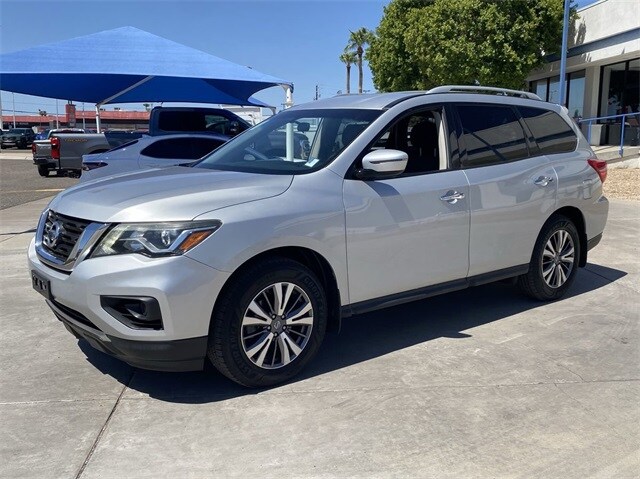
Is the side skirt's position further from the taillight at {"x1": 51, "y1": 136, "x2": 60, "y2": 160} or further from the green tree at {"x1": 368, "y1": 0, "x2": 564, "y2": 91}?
the green tree at {"x1": 368, "y1": 0, "x2": 564, "y2": 91}

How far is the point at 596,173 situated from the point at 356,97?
8.29 feet

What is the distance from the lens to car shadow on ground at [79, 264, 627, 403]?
3.78m

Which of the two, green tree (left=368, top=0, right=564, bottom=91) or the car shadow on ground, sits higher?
green tree (left=368, top=0, right=564, bottom=91)

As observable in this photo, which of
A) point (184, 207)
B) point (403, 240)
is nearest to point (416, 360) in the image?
point (403, 240)

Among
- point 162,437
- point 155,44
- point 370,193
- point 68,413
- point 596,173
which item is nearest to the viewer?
point 162,437

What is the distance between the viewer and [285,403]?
353cm

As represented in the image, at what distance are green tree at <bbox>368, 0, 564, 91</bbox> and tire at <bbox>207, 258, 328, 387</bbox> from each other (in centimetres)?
2125

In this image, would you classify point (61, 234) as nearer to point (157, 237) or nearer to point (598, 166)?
point (157, 237)

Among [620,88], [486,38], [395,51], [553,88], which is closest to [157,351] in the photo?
[486,38]

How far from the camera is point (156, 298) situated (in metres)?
3.20

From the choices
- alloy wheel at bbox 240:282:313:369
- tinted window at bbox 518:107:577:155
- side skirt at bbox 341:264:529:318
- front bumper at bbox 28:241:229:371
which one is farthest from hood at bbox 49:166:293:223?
tinted window at bbox 518:107:577:155

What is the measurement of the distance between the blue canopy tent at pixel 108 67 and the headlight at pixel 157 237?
7640 millimetres

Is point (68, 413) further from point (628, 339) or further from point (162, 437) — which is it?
point (628, 339)

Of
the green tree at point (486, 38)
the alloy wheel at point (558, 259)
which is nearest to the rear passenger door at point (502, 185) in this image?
the alloy wheel at point (558, 259)
